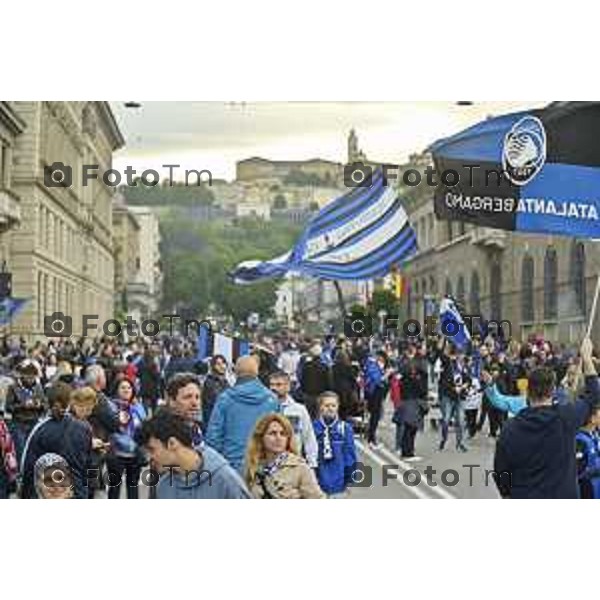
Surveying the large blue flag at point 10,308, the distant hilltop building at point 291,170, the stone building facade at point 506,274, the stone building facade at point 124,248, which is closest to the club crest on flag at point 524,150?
the stone building facade at point 506,274

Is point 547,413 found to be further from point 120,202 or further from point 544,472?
point 120,202

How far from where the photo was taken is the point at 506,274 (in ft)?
35.4

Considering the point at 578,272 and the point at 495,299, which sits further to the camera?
the point at 495,299

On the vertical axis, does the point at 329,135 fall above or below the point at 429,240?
above

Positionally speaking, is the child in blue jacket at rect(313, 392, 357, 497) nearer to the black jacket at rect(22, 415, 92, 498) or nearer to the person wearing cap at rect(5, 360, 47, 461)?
the black jacket at rect(22, 415, 92, 498)

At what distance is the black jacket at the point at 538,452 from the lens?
6.98 metres

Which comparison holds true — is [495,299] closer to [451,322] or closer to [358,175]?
[451,322]

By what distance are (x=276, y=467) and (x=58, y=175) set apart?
14.9ft

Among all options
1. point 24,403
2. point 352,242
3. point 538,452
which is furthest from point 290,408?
point 538,452

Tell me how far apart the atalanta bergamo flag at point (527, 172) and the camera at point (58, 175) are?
3.14m

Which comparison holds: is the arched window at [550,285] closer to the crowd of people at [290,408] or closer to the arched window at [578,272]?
the arched window at [578,272]

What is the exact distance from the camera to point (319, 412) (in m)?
9.59
